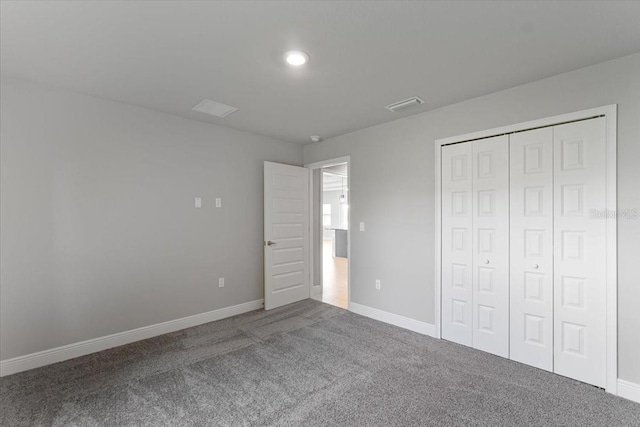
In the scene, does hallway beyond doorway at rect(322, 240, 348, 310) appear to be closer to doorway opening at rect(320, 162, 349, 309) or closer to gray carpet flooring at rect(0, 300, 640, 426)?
doorway opening at rect(320, 162, 349, 309)

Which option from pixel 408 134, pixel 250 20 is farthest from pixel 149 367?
pixel 408 134

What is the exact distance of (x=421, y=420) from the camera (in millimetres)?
1923

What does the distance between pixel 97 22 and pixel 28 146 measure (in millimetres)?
1556

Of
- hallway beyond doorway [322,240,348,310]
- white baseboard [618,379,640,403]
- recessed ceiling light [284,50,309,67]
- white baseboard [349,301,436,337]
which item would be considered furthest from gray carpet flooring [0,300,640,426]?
recessed ceiling light [284,50,309,67]

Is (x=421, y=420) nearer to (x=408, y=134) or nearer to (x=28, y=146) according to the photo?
(x=408, y=134)

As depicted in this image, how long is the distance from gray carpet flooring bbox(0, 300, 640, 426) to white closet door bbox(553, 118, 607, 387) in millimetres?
→ 215

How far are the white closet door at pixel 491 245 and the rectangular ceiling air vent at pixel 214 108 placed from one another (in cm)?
269

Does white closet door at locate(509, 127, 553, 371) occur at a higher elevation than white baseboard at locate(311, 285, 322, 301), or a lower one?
higher

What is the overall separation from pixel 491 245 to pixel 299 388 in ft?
7.35

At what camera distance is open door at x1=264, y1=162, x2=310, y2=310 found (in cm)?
423

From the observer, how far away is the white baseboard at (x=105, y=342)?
2.50 meters

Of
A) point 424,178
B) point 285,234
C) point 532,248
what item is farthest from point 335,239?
point 532,248

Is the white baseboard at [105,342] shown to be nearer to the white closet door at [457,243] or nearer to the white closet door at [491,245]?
the white closet door at [457,243]

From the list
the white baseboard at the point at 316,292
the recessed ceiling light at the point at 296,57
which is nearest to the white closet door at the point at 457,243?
the recessed ceiling light at the point at 296,57
